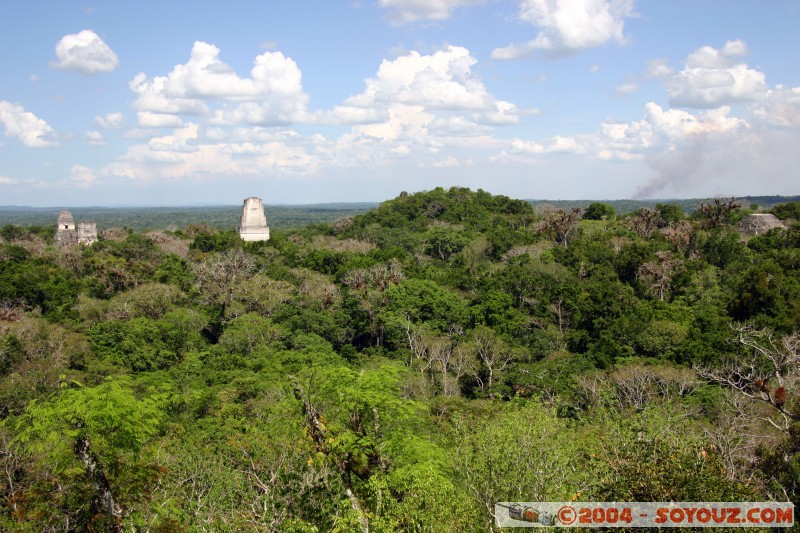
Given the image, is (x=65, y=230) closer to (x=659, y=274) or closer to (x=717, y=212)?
(x=659, y=274)

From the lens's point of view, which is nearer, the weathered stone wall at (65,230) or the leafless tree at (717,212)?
the leafless tree at (717,212)

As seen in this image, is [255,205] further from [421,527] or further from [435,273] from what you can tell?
[421,527]

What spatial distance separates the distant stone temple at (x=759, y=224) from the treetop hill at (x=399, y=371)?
165mm

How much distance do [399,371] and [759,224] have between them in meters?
33.2

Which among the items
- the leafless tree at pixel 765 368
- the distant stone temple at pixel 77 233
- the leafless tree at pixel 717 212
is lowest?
the leafless tree at pixel 765 368

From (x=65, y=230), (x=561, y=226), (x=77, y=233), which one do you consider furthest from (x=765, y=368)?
(x=65, y=230)

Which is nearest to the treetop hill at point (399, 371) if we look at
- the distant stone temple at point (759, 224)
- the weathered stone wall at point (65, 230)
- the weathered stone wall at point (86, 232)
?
the distant stone temple at point (759, 224)

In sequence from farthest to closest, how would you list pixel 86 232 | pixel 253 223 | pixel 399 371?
pixel 86 232 < pixel 253 223 < pixel 399 371

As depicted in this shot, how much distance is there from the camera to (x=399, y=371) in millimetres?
21453

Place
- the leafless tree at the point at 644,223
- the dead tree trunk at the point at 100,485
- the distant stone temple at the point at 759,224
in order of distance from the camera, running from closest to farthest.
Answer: the dead tree trunk at the point at 100,485 < the distant stone temple at the point at 759,224 < the leafless tree at the point at 644,223

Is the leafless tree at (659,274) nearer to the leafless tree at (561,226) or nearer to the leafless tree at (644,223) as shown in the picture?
the leafless tree at (561,226)

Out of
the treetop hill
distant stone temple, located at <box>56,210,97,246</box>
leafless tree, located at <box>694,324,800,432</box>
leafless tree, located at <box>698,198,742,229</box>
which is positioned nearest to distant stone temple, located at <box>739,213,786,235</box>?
the treetop hill

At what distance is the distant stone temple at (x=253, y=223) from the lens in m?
50.1

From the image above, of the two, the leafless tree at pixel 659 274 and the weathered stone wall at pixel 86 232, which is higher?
the weathered stone wall at pixel 86 232
